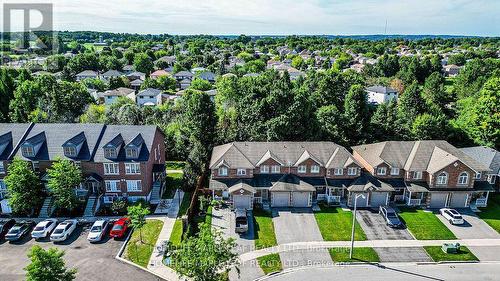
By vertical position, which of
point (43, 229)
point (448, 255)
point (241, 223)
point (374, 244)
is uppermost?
point (241, 223)

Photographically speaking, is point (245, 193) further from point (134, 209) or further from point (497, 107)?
point (497, 107)

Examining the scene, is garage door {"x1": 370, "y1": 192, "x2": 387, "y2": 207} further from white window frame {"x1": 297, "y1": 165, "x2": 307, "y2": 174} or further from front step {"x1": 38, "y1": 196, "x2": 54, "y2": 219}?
front step {"x1": 38, "y1": 196, "x2": 54, "y2": 219}

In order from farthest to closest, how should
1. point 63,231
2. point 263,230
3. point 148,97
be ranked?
point 148,97 → point 263,230 → point 63,231

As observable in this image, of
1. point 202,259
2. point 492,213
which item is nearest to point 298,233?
point 202,259

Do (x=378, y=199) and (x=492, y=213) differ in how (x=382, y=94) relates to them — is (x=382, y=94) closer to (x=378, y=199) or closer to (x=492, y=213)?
(x=492, y=213)

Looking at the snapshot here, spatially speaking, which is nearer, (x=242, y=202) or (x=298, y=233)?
(x=298, y=233)

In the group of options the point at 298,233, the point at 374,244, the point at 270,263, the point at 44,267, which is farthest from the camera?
the point at 298,233

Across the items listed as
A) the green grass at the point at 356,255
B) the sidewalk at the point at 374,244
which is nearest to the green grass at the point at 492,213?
the sidewalk at the point at 374,244
